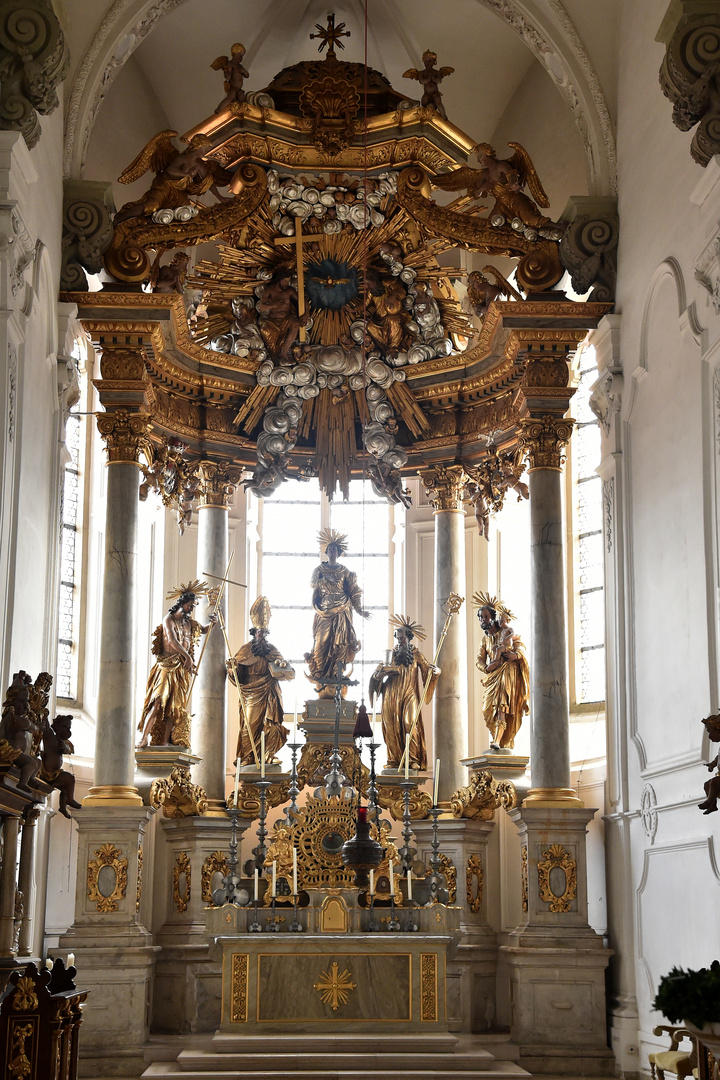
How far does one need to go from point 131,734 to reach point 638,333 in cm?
611

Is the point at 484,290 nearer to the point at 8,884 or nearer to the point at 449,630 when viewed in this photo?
the point at 449,630

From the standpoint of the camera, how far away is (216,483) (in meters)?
16.4

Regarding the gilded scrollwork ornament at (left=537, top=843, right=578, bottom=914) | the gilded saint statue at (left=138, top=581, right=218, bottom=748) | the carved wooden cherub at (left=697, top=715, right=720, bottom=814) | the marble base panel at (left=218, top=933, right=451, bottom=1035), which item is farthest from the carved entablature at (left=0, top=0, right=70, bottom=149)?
the gilded scrollwork ornament at (left=537, top=843, right=578, bottom=914)

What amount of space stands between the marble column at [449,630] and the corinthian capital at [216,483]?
2.26 meters

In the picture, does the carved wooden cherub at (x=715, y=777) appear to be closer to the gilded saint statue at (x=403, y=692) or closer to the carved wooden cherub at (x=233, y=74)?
the gilded saint statue at (x=403, y=692)

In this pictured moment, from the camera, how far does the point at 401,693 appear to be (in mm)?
15773

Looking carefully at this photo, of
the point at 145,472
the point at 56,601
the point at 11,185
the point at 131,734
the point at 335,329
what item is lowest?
the point at 131,734

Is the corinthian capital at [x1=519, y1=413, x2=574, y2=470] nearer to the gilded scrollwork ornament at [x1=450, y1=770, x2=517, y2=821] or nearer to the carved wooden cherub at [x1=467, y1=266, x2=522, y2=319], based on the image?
the carved wooden cherub at [x1=467, y1=266, x2=522, y2=319]

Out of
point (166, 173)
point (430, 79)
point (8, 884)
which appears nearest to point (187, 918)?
point (8, 884)

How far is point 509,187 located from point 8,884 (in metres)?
8.78

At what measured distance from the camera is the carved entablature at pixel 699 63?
33.2 ft

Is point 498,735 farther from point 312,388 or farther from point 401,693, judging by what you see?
point 312,388

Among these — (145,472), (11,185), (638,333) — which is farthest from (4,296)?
(638,333)

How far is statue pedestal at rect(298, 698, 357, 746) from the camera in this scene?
15.4 meters
